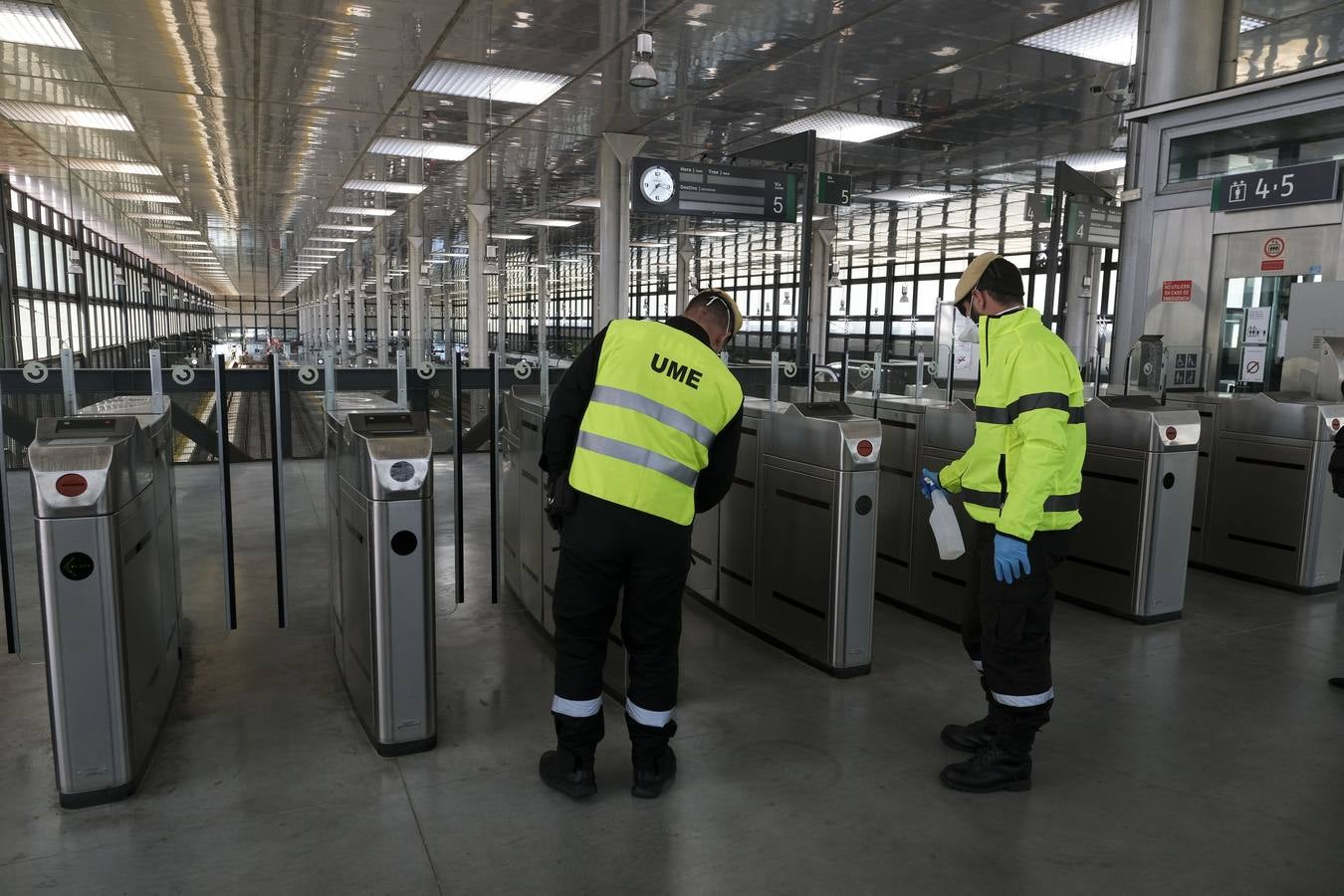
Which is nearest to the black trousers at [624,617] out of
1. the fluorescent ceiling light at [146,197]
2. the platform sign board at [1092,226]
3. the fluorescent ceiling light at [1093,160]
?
the platform sign board at [1092,226]

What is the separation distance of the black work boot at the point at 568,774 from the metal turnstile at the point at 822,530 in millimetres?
1372

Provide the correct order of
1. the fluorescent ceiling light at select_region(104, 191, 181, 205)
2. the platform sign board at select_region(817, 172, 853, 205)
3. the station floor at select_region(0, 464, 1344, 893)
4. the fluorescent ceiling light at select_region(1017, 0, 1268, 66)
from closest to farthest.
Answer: the station floor at select_region(0, 464, 1344, 893) → the fluorescent ceiling light at select_region(1017, 0, 1268, 66) → the platform sign board at select_region(817, 172, 853, 205) → the fluorescent ceiling light at select_region(104, 191, 181, 205)

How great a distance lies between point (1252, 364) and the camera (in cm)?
634

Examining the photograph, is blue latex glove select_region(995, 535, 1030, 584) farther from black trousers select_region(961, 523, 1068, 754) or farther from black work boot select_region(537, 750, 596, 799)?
black work boot select_region(537, 750, 596, 799)

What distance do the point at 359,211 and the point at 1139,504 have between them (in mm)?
17839

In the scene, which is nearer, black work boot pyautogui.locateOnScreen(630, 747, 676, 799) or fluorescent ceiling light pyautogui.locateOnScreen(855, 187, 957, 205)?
black work boot pyautogui.locateOnScreen(630, 747, 676, 799)

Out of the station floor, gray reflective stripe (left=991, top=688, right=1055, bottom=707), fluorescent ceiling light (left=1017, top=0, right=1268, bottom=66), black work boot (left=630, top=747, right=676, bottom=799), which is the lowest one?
the station floor

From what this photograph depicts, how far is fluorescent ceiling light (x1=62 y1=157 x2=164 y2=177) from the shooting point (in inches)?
538

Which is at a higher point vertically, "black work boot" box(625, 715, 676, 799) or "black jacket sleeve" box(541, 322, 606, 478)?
"black jacket sleeve" box(541, 322, 606, 478)

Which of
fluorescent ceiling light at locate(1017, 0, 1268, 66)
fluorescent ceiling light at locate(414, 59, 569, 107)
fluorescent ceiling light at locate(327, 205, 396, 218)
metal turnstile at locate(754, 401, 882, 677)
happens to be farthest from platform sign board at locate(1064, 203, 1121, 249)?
fluorescent ceiling light at locate(327, 205, 396, 218)

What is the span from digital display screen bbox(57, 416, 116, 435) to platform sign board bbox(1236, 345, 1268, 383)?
6.62 meters

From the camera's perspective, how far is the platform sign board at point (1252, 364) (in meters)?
6.30

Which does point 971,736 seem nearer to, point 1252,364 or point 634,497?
A: point 634,497

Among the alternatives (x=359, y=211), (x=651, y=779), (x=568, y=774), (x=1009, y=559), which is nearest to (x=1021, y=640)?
(x=1009, y=559)
